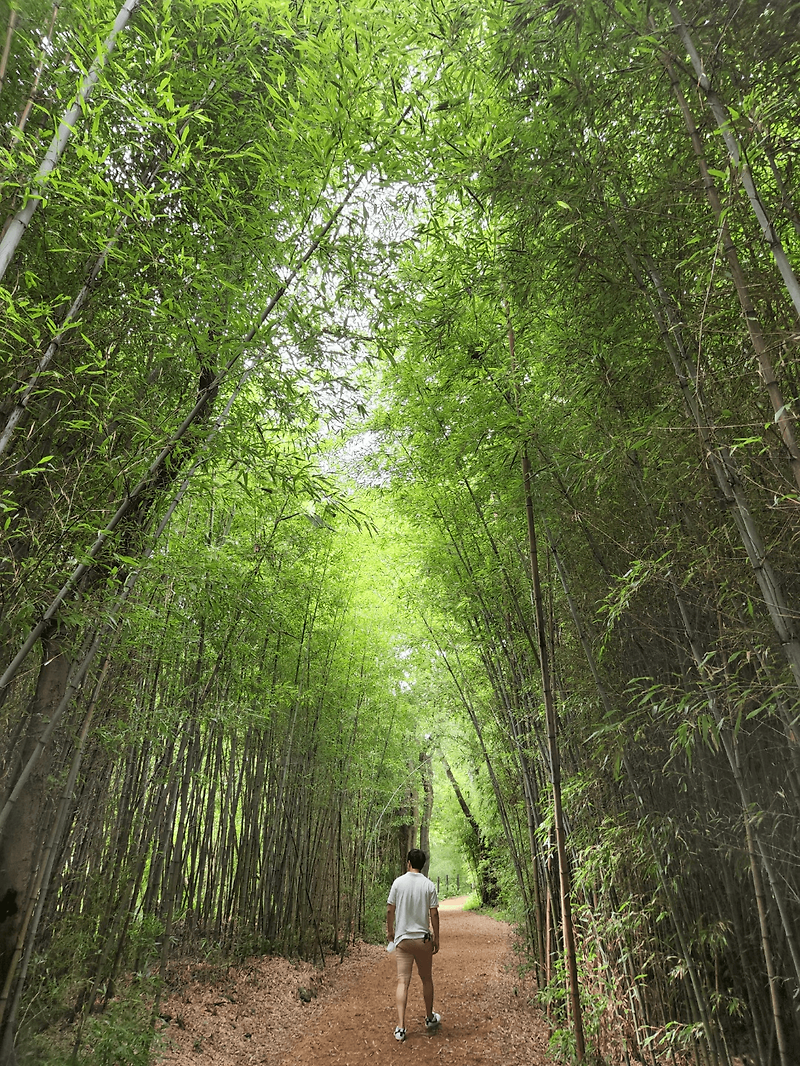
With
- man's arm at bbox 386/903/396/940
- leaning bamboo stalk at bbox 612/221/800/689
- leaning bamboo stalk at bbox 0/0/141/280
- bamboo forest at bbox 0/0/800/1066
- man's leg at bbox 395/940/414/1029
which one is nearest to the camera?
leaning bamboo stalk at bbox 612/221/800/689

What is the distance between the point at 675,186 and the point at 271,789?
6.01 m

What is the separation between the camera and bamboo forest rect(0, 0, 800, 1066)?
1.75m

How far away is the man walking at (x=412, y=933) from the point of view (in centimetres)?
352

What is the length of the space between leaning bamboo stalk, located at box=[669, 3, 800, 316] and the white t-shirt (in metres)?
3.71

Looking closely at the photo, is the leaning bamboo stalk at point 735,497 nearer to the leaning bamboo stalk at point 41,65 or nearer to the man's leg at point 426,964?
the leaning bamboo stalk at point 41,65

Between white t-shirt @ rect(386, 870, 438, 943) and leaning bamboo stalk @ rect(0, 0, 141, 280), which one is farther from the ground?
leaning bamboo stalk @ rect(0, 0, 141, 280)

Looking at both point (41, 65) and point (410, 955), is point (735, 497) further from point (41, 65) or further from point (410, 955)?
point (410, 955)

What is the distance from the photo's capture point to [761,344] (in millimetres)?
1360

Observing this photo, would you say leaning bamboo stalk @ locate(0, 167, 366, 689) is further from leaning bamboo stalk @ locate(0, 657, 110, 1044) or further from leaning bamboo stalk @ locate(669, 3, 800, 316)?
leaning bamboo stalk @ locate(669, 3, 800, 316)

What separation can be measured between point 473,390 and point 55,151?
6.34ft

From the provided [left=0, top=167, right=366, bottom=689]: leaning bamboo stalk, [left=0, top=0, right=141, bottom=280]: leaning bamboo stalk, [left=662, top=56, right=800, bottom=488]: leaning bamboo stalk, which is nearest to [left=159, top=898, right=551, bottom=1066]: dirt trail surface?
[left=0, top=167, right=366, bottom=689]: leaning bamboo stalk

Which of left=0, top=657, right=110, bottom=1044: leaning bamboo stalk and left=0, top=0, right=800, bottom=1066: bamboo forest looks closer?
left=0, top=0, right=800, bottom=1066: bamboo forest

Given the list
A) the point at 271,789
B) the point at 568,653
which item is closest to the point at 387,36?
the point at 568,653

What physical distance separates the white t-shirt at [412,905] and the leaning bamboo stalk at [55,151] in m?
3.77
